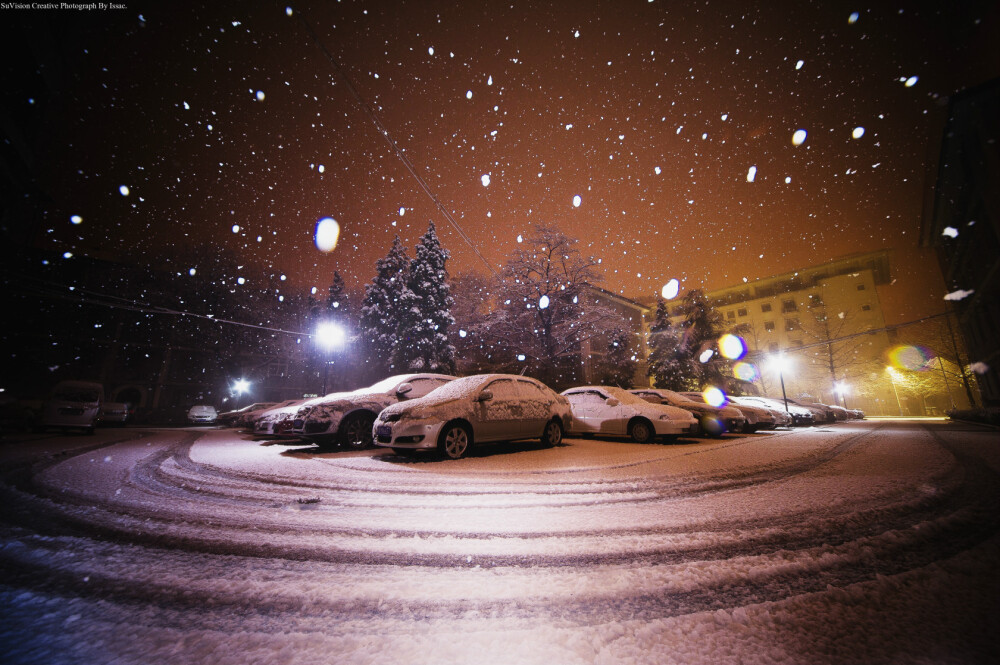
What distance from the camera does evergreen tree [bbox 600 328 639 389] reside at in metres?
21.1

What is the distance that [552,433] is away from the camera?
27.7 feet

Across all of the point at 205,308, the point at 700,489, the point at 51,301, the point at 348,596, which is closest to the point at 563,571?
the point at 348,596

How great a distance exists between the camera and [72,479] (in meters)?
4.57

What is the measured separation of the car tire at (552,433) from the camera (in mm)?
8344

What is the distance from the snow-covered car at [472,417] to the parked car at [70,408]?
12053mm

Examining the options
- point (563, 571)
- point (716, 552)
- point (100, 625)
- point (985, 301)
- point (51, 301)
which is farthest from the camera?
point (51, 301)

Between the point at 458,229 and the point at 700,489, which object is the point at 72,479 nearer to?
the point at 700,489

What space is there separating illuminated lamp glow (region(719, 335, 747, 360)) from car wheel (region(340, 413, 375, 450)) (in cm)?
3022

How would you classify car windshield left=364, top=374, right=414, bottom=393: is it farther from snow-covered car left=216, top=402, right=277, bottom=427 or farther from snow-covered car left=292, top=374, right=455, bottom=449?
snow-covered car left=216, top=402, right=277, bottom=427

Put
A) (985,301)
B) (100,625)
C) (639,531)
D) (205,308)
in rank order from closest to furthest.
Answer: (100,625) → (639,531) → (985,301) → (205,308)

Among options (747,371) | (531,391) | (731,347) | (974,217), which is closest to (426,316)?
(531,391)

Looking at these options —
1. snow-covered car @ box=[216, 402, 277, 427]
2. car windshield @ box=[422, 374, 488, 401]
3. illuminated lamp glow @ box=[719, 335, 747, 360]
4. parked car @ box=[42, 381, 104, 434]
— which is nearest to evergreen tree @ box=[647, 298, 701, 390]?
illuminated lamp glow @ box=[719, 335, 747, 360]

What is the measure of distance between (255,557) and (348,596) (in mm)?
966

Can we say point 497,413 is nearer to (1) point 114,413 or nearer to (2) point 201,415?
(1) point 114,413
